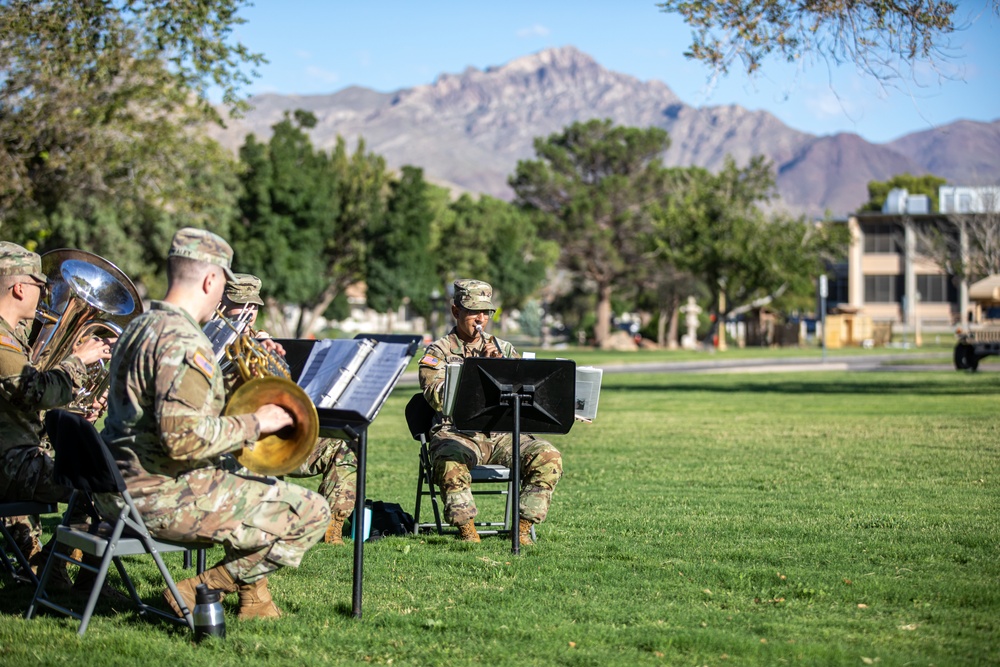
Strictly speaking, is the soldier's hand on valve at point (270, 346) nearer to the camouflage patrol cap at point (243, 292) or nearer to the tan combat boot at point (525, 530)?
the camouflage patrol cap at point (243, 292)

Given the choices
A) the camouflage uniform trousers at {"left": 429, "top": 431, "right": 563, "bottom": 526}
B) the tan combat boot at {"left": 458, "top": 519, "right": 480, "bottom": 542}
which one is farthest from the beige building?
the tan combat boot at {"left": 458, "top": 519, "right": 480, "bottom": 542}

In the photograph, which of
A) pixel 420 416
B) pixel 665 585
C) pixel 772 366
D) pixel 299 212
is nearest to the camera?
pixel 665 585

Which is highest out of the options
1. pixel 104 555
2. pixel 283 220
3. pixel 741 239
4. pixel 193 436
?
pixel 283 220

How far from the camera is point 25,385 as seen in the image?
21.0 ft

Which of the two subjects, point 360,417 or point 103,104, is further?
point 103,104

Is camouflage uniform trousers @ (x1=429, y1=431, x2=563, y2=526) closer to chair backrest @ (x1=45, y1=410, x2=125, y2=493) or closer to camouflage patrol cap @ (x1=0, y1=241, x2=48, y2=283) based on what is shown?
camouflage patrol cap @ (x1=0, y1=241, x2=48, y2=283)

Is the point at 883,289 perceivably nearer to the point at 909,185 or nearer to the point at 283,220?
the point at 283,220

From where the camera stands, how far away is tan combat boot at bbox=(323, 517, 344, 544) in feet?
27.5

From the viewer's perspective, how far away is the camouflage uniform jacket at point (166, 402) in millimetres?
5148

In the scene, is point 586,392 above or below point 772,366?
below

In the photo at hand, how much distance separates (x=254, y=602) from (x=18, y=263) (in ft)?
8.04

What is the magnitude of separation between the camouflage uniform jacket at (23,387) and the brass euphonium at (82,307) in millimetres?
251

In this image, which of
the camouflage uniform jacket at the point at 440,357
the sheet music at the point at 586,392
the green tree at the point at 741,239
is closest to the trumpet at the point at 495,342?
the camouflage uniform jacket at the point at 440,357

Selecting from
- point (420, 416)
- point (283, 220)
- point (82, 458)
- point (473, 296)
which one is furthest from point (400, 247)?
point (82, 458)
